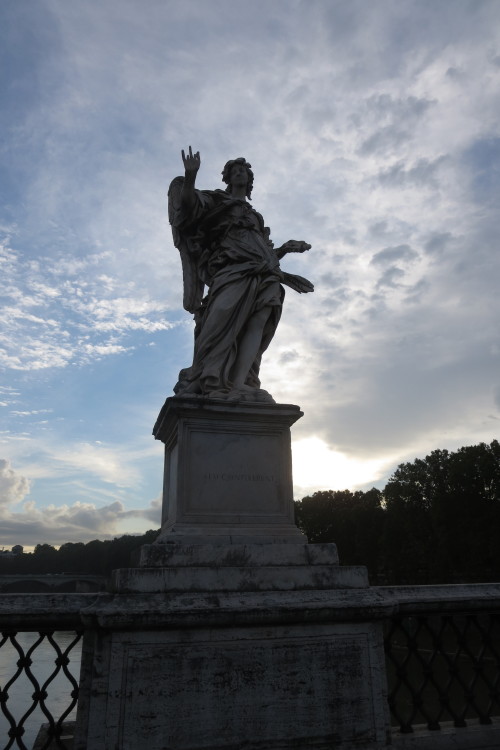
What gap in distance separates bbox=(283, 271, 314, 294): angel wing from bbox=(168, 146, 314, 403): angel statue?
11mm

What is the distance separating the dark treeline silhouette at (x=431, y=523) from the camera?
33094mm

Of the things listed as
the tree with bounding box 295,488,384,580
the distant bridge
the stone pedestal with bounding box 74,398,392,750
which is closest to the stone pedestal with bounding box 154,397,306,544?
the stone pedestal with bounding box 74,398,392,750

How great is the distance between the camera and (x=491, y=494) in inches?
1310

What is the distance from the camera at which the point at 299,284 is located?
235 inches

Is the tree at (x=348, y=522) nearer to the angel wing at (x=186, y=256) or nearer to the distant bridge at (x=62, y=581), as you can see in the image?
the distant bridge at (x=62, y=581)

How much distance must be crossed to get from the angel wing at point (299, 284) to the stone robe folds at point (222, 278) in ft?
0.53

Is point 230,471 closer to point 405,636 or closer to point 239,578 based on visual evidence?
point 239,578

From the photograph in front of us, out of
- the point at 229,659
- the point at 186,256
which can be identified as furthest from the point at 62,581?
the point at 229,659

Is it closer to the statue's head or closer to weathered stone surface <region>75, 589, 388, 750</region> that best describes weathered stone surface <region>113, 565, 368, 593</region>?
weathered stone surface <region>75, 589, 388, 750</region>

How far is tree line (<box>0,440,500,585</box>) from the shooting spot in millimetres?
33219

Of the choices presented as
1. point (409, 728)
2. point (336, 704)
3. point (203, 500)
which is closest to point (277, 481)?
point (203, 500)

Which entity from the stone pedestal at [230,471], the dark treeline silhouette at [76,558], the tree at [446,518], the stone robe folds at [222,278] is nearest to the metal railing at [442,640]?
the stone pedestal at [230,471]

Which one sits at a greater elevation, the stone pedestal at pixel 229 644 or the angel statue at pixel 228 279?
the angel statue at pixel 228 279

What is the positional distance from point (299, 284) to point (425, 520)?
36.5 metres
